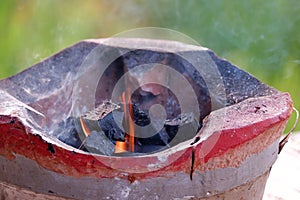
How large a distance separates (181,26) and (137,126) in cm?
201

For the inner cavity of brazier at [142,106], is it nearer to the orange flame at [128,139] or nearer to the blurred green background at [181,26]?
the orange flame at [128,139]

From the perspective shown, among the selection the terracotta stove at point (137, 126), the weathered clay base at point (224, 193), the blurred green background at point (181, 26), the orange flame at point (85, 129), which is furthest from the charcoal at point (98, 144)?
the blurred green background at point (181, 26)

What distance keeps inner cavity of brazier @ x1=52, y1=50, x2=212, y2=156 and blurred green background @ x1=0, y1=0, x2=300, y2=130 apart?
3.68 ft

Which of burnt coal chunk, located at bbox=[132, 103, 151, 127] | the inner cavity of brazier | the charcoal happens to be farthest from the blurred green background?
the charcoal

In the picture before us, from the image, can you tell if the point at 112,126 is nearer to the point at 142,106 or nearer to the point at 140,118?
the point at 140,118

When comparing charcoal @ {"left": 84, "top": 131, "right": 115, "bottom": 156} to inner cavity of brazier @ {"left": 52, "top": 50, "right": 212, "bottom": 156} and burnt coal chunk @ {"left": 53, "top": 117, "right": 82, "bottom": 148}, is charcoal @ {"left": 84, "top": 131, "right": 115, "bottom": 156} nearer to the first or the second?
inner cavity of brazier @ {"left": 52, "top": 50, "right": 212, "bottom": 156}

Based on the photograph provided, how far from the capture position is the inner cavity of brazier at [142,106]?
190 centimetres

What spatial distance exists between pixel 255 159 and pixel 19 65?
221 cm

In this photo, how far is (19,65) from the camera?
11.4 ft

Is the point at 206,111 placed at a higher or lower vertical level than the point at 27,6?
lower

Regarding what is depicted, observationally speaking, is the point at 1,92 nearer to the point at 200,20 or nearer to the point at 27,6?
the point at 27,6

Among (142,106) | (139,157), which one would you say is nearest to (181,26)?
(142,106)

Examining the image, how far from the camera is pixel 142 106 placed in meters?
2.27

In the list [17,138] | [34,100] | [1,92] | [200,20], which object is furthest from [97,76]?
[200,20]
